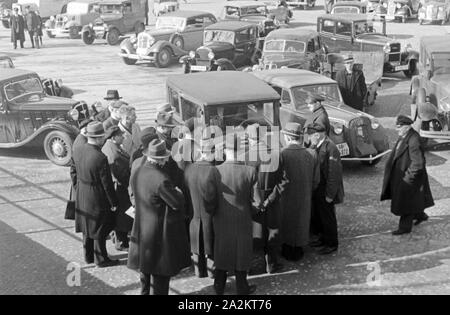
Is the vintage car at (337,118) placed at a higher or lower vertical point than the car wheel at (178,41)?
lower

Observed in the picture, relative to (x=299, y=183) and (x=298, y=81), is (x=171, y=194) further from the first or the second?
(x=298, y=81)

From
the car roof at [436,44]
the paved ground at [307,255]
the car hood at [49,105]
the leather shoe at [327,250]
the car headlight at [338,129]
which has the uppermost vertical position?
the car roof at [436,44]

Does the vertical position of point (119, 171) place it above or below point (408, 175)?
above

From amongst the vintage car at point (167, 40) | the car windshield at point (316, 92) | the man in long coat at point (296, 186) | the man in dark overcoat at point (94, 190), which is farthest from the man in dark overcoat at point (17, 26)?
the man in long coat at point (296, 186)

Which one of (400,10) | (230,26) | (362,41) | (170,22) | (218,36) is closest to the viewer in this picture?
(362,41)

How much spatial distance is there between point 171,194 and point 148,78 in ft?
44.6

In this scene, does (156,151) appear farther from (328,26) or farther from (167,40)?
(167,40)

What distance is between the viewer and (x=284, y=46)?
15.3m

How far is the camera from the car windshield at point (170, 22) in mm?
21797

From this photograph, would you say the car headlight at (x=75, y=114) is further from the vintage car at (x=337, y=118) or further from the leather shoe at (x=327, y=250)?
the leather shoe at (x=327, y=250)

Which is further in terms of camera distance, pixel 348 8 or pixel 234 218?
pixel 348 8

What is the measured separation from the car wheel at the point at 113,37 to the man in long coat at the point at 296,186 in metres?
20.1

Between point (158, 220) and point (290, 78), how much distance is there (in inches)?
228

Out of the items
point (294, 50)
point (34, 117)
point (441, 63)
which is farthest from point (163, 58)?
point (441, 63)
